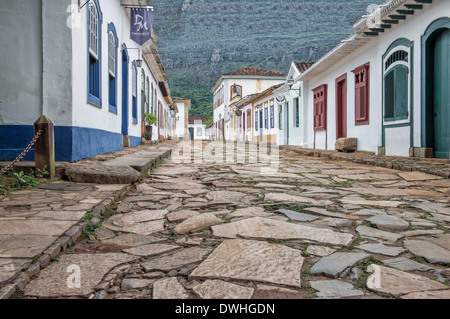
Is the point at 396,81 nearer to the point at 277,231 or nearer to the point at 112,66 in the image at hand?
the point at 112,66

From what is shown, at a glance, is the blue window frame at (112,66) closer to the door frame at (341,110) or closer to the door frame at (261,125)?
the door frame at (341,110)

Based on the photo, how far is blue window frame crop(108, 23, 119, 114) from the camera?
8.90 metres

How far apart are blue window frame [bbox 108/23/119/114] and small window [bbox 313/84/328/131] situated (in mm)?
8469

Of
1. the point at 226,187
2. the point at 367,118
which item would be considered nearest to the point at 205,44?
the point at 367,118

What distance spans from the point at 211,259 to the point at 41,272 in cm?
83

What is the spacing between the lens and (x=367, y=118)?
11.3 m

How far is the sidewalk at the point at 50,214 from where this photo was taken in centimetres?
179

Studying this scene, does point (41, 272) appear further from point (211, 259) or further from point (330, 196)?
point (330, 196)

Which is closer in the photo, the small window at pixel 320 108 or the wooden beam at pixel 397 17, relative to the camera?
the wooden beam at pixel 397 17

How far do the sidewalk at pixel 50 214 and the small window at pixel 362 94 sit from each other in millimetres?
8667

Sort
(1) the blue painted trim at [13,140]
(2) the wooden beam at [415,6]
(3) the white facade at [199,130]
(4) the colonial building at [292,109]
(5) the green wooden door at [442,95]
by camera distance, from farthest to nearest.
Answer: (3) the white facade at [199,130] → (4) the colonial building at [292,109] → (2) the wooden beam at [415,6] → (5) the green wooden door at [442,95] → (1) the blue painted trim at [13,140]

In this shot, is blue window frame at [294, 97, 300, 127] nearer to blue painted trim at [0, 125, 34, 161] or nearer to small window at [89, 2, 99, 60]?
small window at [89, 2, 99, 60]

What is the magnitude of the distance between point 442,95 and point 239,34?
99887mm

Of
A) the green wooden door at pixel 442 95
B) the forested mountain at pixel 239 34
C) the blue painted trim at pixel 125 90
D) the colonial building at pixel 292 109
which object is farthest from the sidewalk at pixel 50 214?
the forested mountain at pixel 239 34
